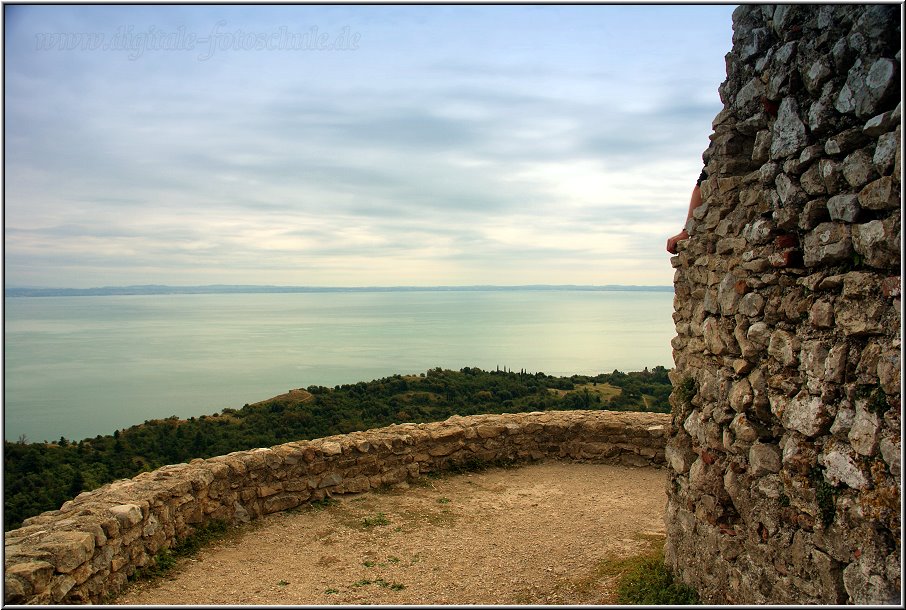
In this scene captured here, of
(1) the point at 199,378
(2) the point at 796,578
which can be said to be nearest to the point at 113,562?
(2) the point at 796,578

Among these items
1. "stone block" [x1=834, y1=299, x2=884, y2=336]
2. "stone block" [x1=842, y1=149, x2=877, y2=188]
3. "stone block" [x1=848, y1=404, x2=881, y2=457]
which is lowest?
"stone block" [x1=848, y1=404, x2=881, y2=457]

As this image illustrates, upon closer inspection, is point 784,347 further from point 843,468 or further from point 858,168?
point 858,168

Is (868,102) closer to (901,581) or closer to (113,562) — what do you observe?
(901,581)

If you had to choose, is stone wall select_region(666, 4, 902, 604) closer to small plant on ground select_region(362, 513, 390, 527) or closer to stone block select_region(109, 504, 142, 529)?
small plant on ground select_region(362, 513, 390, 527)

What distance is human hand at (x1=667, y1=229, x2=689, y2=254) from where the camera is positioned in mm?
4395

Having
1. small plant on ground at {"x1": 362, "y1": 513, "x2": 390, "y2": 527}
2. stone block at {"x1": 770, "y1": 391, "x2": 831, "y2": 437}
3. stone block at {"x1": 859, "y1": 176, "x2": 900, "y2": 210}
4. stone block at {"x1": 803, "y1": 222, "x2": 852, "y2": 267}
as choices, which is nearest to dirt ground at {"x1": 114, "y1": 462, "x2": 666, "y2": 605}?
small plant on ground at {"x1": 362, "y1": 513, "x2": 390, "y2": 527}

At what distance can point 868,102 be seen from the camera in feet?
8.71

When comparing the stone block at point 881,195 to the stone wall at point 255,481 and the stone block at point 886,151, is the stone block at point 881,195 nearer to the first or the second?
the stone block at point 886,151

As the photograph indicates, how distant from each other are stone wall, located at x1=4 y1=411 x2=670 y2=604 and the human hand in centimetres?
136

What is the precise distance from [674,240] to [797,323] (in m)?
1.45

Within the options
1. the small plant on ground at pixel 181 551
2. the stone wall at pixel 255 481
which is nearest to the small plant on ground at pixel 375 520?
the stone wall at pixel 255 481

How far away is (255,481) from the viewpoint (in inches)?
261

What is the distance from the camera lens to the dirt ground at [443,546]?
4883 millimetres

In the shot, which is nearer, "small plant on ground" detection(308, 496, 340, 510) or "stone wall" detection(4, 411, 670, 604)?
"stone wall" detection(4, 411, 670, 604)
